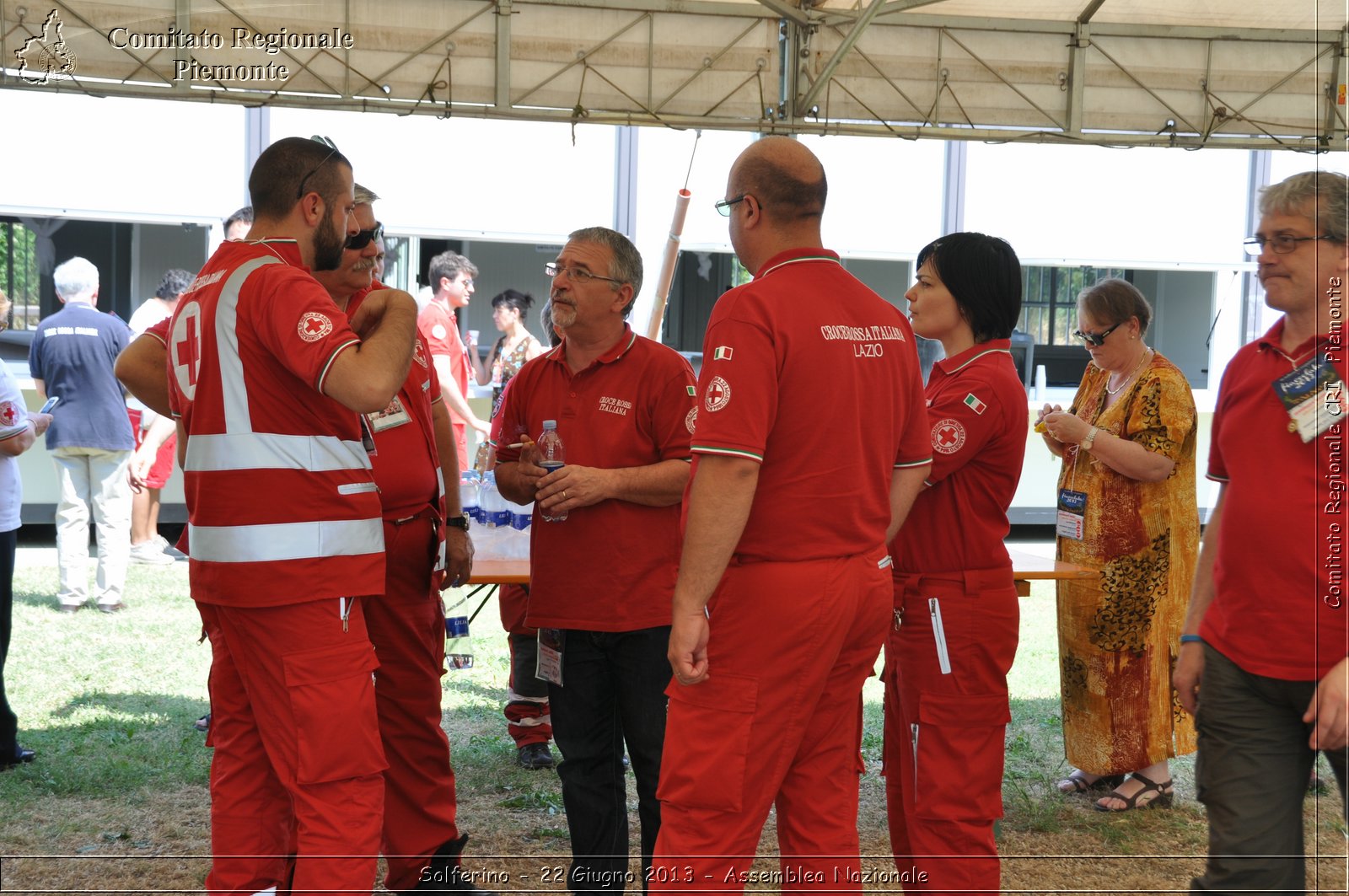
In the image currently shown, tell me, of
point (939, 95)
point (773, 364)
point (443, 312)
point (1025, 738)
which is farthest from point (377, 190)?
point (773, 364)

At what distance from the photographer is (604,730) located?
3266mm

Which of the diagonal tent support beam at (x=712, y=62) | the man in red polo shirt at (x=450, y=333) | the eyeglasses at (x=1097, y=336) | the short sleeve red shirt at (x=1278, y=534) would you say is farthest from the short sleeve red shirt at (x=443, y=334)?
the short sleeve red shirt at (x=1278, y=534)

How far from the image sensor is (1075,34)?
6234mm

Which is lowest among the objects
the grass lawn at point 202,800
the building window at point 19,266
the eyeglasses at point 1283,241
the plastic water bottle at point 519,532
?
the grass lawn at point 202,800

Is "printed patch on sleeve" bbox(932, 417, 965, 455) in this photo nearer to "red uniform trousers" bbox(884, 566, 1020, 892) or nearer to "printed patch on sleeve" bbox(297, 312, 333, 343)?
"red uniform trousers" bbox(884, 566, 1020, 892)

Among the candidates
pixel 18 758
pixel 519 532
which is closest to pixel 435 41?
pixel 519 532

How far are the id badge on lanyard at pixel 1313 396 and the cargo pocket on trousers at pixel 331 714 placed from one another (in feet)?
6.53

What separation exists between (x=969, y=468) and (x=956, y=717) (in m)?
0.64

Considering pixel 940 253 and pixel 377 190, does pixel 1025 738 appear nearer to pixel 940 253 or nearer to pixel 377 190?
pixel 940 253

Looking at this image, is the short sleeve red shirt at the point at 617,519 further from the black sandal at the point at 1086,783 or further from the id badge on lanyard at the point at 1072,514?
the black sandal at the point at 1086,783

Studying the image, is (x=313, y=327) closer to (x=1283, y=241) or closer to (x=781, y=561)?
(x=781, y=561)

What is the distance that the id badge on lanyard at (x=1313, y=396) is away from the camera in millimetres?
2146

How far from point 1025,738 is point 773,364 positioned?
12.1 feet

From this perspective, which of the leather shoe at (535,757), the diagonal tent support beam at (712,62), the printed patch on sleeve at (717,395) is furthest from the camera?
the diagonal tent support beam at (712,62)
